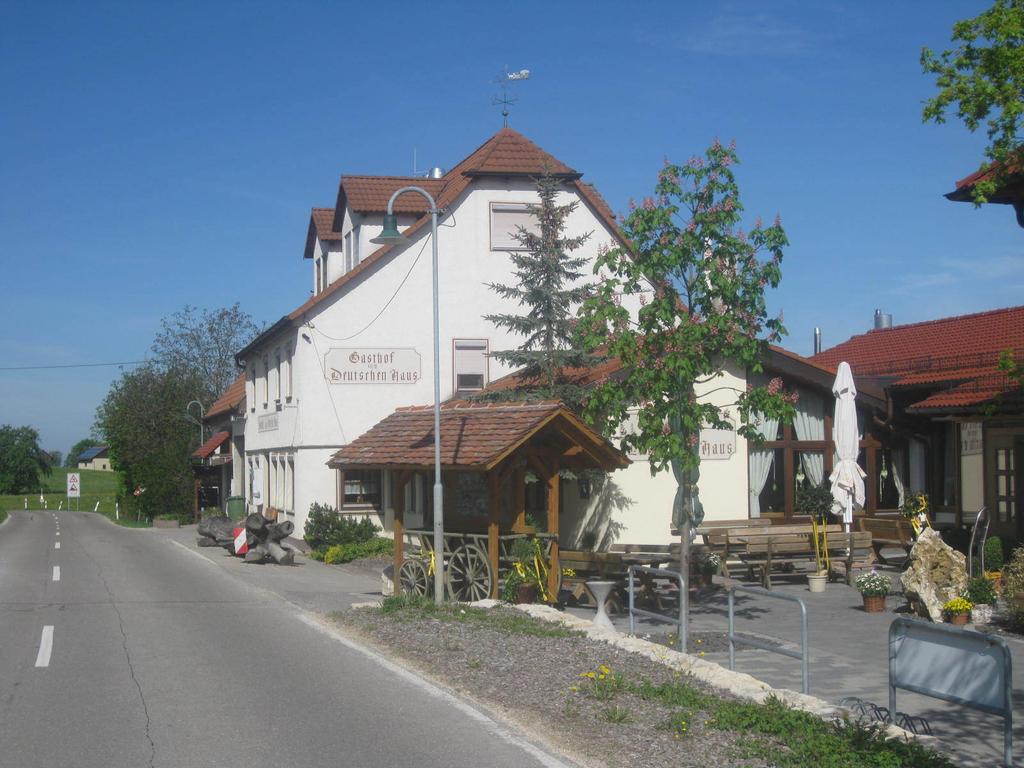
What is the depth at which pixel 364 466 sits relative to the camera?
1775 centimetres

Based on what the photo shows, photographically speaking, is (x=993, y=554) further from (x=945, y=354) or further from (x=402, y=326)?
(x=402, y=326)

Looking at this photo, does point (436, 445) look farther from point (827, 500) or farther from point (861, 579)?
point (827, 500)

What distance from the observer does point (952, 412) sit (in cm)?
2092

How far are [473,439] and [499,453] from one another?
116cm

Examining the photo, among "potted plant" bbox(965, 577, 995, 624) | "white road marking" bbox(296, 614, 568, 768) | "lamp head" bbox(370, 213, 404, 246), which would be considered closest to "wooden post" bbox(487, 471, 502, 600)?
"white road marking" bbox(296, 614, 568, 768)

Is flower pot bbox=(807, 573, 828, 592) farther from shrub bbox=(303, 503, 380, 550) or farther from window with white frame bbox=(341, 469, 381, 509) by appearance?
window with white frame bbox=(341, 469, 381, 509)

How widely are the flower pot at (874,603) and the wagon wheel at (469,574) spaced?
533 centimetres

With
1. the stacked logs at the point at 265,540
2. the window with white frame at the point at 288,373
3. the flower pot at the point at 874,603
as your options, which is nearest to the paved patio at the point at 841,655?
the flower pot at the point at 874,603

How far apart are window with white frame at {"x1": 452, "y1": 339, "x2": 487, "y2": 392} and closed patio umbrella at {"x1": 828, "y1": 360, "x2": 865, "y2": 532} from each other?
12124 millimetres

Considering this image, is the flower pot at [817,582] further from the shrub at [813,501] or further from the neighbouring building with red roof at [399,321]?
the neighbouring building with red roof at [399,321]

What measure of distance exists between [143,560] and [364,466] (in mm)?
11499

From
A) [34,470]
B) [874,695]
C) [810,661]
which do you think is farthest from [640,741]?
[34,470]

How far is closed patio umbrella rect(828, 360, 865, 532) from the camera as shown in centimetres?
1969

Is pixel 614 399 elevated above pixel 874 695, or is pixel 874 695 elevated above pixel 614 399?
pixel 614 399
